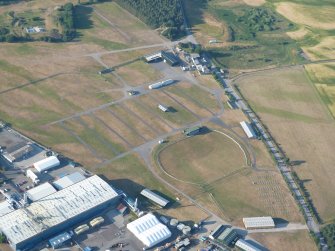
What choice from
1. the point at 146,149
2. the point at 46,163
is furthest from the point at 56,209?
the point at 146,149

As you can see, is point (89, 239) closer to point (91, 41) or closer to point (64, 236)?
point (64, 236)

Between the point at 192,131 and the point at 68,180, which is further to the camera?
the point at 192,131

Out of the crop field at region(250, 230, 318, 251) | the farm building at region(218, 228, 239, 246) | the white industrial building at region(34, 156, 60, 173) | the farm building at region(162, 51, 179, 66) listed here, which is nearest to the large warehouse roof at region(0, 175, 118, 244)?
the white industrial building at region(34, 156, 60, 173)

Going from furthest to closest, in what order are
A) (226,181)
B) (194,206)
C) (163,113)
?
(163,113)
(226,181)
(194,206)

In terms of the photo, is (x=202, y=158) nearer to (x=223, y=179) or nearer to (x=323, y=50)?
(x=223, y=179)

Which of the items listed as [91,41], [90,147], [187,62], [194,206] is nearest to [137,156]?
[90,147]

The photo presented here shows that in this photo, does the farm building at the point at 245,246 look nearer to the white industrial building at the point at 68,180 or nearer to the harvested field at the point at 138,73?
the white industrial building at the point at 68,180
